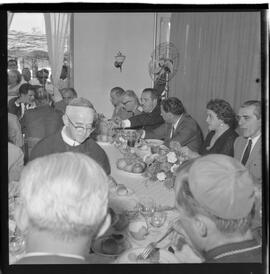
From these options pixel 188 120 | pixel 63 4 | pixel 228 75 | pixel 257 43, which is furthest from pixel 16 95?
pixel 257 43

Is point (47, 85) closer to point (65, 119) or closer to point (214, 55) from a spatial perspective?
point (65, 119)

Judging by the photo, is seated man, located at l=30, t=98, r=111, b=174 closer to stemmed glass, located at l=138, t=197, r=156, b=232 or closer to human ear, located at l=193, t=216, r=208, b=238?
stemmed glass, located at l=138, t=197, r=156, b=232

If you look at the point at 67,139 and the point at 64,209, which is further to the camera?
the point at 67,139

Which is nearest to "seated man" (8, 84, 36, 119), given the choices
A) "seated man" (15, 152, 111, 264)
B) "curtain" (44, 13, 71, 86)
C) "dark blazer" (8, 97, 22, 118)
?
"dark blazer" (8, 97, 22, 118)

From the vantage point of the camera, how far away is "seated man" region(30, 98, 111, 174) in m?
1.55

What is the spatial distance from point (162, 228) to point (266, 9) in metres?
0.89

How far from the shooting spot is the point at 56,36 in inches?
60.4

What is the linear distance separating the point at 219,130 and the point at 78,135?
1.71 feet

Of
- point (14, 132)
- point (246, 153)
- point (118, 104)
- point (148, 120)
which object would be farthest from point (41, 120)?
point (246, 153)

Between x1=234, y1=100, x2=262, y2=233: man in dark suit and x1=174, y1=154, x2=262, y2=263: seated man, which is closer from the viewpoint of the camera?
x1=174, y1=154, x2=262, y2=263: seated man

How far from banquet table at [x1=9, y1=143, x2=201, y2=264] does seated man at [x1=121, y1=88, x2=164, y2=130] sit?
0.11 meters

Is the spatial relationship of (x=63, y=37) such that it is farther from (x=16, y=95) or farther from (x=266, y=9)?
(x=266, y=9)
